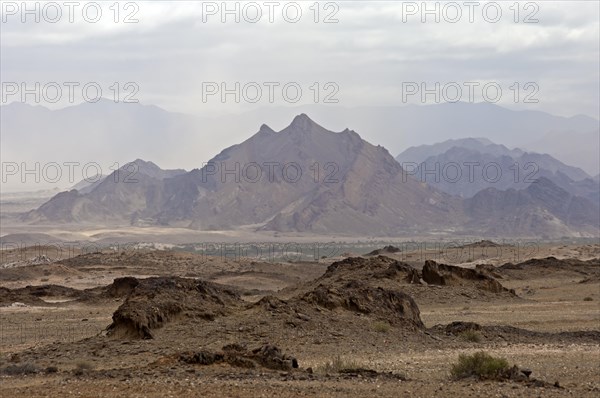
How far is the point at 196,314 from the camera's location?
2634 cm

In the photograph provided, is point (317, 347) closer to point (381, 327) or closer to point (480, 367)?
point (381, 327)

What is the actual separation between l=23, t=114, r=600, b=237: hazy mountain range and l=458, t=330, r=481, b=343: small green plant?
443 ft

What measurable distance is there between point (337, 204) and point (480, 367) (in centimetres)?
15335

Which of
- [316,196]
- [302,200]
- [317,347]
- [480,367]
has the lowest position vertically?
[317,347]

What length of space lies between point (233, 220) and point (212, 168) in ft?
84.5

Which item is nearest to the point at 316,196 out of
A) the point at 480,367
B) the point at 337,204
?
the point at 337,204

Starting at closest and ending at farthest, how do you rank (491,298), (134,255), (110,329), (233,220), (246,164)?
(110,329) < (491,298) < (134,255) < (233,220) < (246,164)

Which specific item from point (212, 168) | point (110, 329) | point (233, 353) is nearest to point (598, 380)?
point (233, 353)

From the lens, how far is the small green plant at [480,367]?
699 inches

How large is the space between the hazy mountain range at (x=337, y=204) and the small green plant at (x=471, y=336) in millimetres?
134916

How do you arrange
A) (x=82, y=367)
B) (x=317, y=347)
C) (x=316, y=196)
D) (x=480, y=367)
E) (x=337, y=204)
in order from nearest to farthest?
(x=480, y=367), (x=82, y=367), (x=317, y=347), (x=337, y=204), (x=316, y=196)

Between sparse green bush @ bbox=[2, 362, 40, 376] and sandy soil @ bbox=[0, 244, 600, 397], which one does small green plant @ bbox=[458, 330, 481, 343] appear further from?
sparse green bush @ bbox=[2, 362, 40, 376]

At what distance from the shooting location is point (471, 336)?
25781 millimetres

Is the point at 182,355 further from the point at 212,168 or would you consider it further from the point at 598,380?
the point at 212,168
